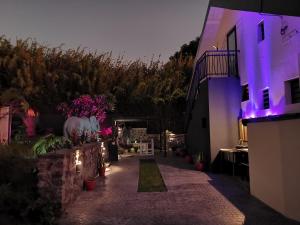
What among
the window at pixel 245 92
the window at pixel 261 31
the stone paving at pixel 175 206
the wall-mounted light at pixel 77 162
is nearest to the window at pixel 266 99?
the window at pixel 245 92

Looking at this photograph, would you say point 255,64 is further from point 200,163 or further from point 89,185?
point 89,185

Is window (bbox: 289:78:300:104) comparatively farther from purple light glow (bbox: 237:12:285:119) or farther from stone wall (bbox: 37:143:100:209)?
stone wall (bbox: 37:143:100:209)

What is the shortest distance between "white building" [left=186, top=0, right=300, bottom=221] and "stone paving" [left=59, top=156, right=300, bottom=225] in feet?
2.00

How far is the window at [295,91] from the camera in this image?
30.2 feet

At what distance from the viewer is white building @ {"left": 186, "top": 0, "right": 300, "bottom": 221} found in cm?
650

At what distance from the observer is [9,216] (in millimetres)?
6723

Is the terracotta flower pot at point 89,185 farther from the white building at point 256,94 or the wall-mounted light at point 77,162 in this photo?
the white building at point 256,94

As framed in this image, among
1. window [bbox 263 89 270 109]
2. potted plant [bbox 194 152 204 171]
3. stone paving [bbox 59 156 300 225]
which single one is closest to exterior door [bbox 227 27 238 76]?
window [bbox 263 89 270 109]

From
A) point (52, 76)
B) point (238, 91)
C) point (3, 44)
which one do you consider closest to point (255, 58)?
point (238, 91)

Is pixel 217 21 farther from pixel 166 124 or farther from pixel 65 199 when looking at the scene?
pixel 65 199

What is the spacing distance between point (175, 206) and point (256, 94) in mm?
6409

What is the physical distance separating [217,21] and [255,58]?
456 centimetres

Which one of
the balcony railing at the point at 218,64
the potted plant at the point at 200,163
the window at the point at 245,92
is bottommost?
the potted plant at the point at 200,163

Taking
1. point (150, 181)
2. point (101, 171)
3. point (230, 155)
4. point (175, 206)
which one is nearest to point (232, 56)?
point (230, 155)
